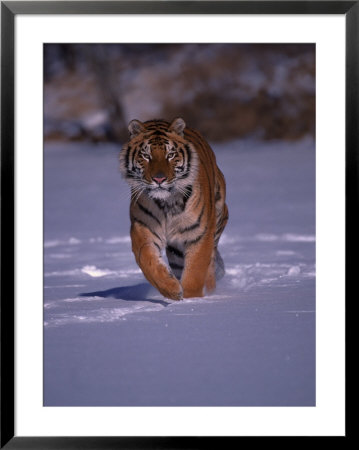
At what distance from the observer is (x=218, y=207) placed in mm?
3514

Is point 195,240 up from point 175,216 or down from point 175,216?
down

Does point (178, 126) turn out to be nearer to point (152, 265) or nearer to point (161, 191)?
point (161, 191)

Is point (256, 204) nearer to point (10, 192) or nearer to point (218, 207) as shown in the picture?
point (218, 207)

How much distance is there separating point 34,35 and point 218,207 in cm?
114

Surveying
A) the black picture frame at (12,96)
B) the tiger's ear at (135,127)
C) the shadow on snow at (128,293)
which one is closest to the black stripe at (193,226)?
the shadow on snow at (128,293)

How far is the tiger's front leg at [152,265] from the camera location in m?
3.49

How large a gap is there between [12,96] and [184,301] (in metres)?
1.21

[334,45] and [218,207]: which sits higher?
[334,45]

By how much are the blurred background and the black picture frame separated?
16cm

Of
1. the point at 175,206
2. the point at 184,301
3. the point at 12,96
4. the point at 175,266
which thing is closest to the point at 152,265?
the point at 175,266

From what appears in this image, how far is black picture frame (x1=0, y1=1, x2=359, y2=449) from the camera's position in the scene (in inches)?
129

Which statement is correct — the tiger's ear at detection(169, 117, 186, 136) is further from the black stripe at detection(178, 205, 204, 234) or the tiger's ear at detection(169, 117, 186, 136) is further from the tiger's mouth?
the black stripe at detection(178, 205, 204, 234)

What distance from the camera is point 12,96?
3.33 m

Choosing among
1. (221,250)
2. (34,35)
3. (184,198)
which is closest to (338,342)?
(221,250)
